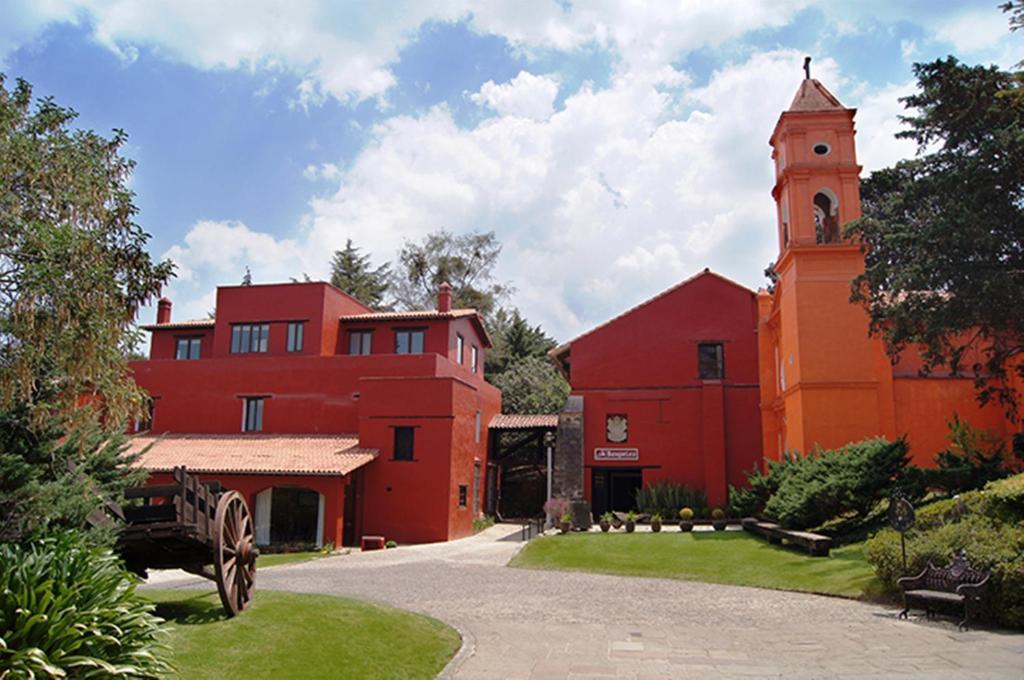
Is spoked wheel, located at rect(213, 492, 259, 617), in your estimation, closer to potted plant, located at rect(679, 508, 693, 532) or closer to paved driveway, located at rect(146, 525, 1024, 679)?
paved driveway, located at rect(146, 525, 1024, 679)

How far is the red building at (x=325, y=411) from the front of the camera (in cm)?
2572

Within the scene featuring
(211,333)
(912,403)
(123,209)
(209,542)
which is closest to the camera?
(123,209)

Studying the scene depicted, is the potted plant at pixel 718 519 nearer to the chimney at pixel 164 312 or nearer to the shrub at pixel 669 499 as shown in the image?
the shrub at pixel 669 499

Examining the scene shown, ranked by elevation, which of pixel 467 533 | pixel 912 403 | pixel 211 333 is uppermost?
pixel 211 333

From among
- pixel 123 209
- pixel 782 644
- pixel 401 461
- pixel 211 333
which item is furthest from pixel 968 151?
pixel 211 333

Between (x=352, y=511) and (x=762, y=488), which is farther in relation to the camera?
(x=352, y=511)

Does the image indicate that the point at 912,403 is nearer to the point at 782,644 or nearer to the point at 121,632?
the point at 782,644

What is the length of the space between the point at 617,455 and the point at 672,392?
3.29 m

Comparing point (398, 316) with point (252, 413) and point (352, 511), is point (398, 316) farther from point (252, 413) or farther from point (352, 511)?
point (352, 511)

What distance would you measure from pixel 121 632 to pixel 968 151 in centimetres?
2193

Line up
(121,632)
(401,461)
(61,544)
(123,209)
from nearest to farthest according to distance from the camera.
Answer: (121,632), (61,544), (123,209), (401,461)

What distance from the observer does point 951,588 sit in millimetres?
10969

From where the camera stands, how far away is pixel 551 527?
1133 inches

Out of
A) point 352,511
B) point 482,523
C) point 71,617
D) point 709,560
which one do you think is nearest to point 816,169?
point 709,560
